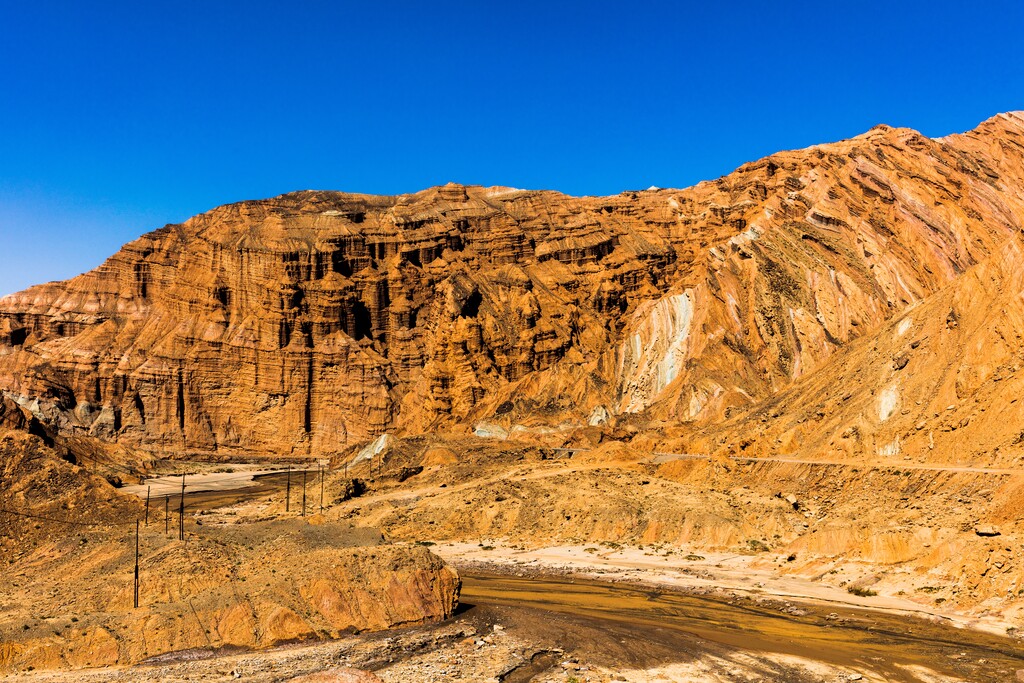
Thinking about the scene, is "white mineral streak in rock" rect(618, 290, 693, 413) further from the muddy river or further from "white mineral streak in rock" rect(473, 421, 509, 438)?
the muddy river

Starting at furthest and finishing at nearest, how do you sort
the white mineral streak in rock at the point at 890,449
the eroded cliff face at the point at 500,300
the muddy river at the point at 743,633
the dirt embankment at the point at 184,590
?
the eroded cliff face at the point at 500,300, the white mineral streak in rock at the point at 890,449, the muddy river at the point at 743,633, the dirt embankment at the point at 184,590

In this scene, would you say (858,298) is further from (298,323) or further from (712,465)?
(298,323)

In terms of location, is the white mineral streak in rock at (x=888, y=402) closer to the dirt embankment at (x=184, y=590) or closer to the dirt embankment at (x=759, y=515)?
the dirt embankment at (x=759, y=515)

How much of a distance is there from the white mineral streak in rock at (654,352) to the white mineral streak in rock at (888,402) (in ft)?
114

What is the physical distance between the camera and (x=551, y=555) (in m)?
56.1

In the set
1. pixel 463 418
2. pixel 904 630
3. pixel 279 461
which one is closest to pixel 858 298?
pixel 463 418

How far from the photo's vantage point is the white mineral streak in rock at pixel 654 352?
9800 centimetres

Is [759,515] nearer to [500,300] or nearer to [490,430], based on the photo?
[490,430]

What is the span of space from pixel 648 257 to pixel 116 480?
68807 mm

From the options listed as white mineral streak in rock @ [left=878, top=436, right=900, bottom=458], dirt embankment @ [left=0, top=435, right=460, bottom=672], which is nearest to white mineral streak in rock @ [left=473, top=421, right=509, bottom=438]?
white mineral streak in rock @ [left=878, top=436, right=900, bottom=458]

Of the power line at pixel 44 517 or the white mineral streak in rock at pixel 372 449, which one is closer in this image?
the power line at pixel 44 517

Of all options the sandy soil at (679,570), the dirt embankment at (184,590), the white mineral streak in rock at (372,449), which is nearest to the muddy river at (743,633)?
the sandy soil at (679,570)

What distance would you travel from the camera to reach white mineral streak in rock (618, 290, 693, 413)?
98000 millimetres

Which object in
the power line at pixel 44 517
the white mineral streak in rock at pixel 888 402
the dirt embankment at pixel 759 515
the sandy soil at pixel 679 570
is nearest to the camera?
the sandy soil at pixel 679 570
